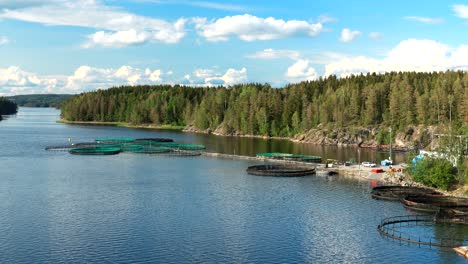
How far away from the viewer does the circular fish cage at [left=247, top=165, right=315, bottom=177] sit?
430 ft

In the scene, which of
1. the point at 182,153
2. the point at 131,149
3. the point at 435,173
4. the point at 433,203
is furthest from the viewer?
the point at 131,149

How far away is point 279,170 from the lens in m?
135

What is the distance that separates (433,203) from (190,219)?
141ft

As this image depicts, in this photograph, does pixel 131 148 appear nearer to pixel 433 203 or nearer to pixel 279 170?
pixel 279 170

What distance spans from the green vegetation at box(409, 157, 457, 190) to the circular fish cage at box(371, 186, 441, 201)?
8.37 feet

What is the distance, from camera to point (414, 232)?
77500 millimetres

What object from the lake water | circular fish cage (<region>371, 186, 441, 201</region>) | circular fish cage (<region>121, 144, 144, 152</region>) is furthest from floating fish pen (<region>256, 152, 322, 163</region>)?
circular fish cage (<region>371, 186, 441, 201</region>)

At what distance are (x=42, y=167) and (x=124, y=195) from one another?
48.0m

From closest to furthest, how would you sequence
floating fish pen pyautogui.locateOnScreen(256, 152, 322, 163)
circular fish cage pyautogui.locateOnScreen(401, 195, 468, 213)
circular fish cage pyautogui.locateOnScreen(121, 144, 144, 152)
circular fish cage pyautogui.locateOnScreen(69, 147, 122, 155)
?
circular fish cage pyautogui.locateOnScreen(401, 195, 468, 213) < floating fish pen pyautogui.locateOnScreen(256, 152, 322, 163) < circular fish cage pyautogui.locateOnScreen(69, 147, 122, 155) < circular fish cage pyautogui.locateOnScreen(121, 144, 144, 152)

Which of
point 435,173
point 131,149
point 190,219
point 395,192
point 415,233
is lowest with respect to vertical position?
point 415,233

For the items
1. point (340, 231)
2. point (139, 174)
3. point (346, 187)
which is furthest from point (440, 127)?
point (340, 231)

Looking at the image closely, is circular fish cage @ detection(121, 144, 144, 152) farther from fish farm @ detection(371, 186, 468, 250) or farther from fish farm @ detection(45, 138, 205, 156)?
fish farm @ detection(371, 186, 468, 250)

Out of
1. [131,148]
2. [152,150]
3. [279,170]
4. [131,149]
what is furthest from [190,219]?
[131,148]

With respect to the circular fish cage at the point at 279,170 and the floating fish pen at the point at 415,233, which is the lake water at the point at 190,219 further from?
the circular fish cage at the point at 279,170
